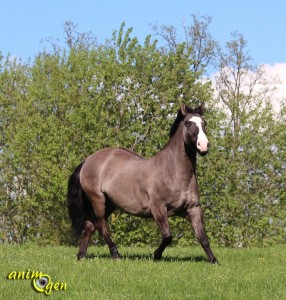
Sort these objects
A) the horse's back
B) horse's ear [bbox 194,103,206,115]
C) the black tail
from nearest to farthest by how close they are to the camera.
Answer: horse's ear [bbox 194,103,206,115] → the horse's back → the black tail

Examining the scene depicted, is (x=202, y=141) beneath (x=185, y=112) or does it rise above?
beneath

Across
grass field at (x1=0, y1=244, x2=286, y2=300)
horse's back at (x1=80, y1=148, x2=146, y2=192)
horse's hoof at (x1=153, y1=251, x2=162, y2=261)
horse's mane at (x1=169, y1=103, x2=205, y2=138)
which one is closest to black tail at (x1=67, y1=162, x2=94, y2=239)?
horse's back at (x1=80, y1=148, x2=146, y2=192)

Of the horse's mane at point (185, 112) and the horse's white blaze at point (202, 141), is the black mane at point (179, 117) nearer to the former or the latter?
the horse's mane at point (185, 112)

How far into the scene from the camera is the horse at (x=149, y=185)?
11891 mm

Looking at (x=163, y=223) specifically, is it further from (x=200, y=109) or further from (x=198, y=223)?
(x=200, y=109)

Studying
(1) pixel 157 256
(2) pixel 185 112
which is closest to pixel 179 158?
(2) pixel 185 112

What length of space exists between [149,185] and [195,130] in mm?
1469

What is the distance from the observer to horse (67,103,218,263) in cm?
1189

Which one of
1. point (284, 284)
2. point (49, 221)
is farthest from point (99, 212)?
point (49, 221)

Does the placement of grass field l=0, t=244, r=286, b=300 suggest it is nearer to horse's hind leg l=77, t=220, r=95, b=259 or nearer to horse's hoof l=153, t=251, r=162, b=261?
horse's hind leg l=77, t=220, r=95, b=259

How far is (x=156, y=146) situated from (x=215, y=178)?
164 inches

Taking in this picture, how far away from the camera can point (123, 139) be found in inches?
1194

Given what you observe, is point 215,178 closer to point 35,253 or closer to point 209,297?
point 35,253

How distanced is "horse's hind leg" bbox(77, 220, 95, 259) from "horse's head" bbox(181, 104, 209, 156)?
9.30ft
